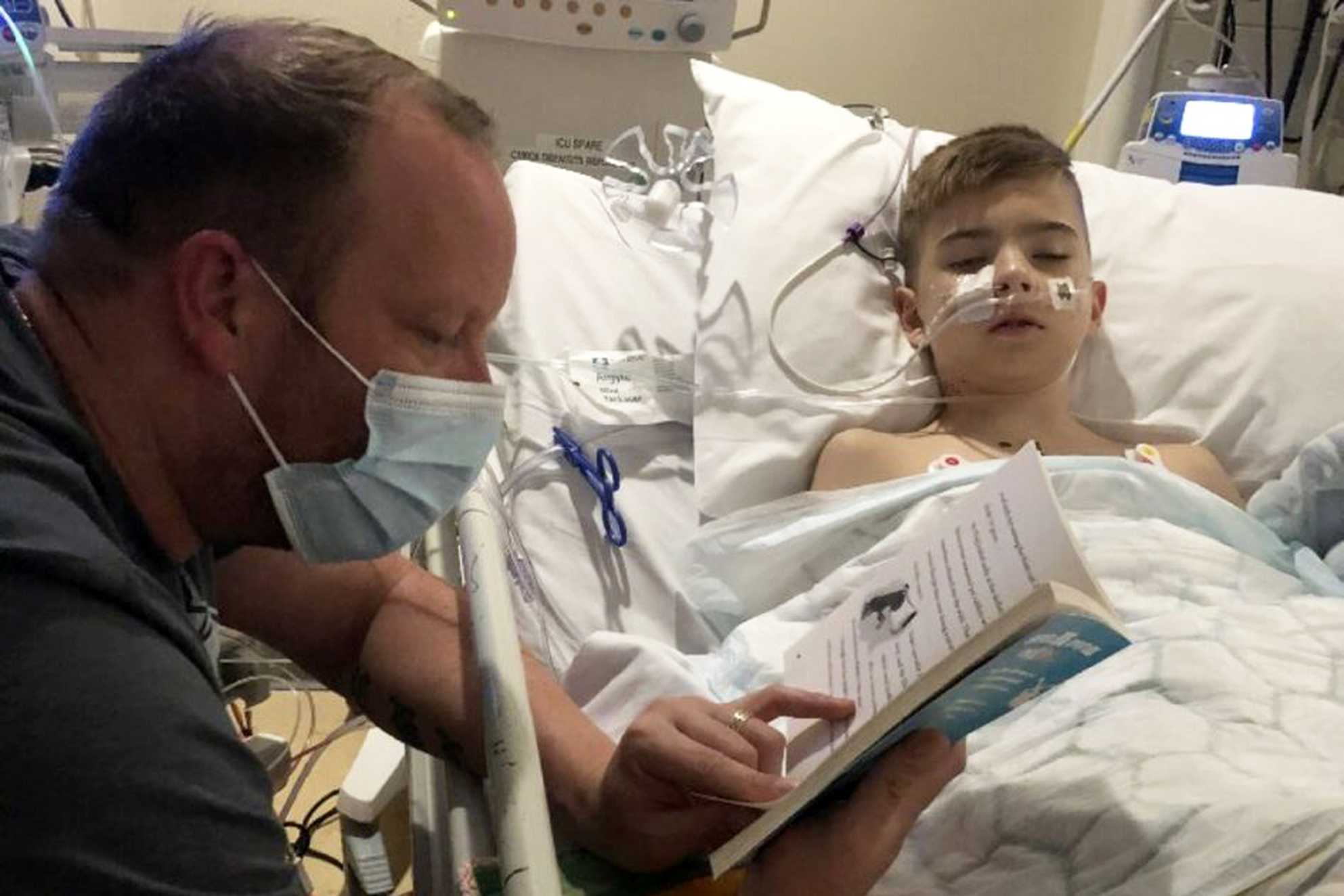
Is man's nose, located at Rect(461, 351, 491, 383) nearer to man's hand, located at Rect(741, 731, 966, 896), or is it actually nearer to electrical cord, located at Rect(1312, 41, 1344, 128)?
man's hand, located at Rect(741, 731, 966, 896)

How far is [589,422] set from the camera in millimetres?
1562

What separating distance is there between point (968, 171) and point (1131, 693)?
832mm

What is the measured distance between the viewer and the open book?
68 centimetres

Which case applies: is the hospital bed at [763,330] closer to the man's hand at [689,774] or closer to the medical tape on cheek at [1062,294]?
the medical tape on cheek at [1062,294]

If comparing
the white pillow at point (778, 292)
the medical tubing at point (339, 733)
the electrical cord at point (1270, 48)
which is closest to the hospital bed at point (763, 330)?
the white pillow at point (778, 292)

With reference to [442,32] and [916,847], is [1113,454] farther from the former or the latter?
[442,32]

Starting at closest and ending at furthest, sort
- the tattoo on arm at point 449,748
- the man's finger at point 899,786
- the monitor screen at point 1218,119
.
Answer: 1. the man's finger at point 899,786
2. the tattoo on arm at point 449,748
3. the monitor screen at point 1218,119

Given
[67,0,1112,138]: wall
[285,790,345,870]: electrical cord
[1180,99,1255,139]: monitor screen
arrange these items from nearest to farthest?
[285,790,345,870]: electrical cord, [1180,99,1255,139]: monitor screen, [67,0,1112,138]: wall

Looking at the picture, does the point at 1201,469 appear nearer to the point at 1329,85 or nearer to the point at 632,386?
the point at 632,386

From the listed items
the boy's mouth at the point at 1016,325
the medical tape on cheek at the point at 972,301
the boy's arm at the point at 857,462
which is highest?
the medical tape on cheek at the point at 972,301

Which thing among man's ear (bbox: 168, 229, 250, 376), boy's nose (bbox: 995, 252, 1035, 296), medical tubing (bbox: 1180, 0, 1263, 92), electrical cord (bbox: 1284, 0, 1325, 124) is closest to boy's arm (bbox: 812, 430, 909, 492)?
boy's nose (bbox: 995, 252, 1035, 296)

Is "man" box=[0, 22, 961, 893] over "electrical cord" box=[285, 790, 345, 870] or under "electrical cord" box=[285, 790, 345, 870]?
over

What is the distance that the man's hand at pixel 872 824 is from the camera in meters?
0.80

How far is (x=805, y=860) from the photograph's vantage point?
0.82m
